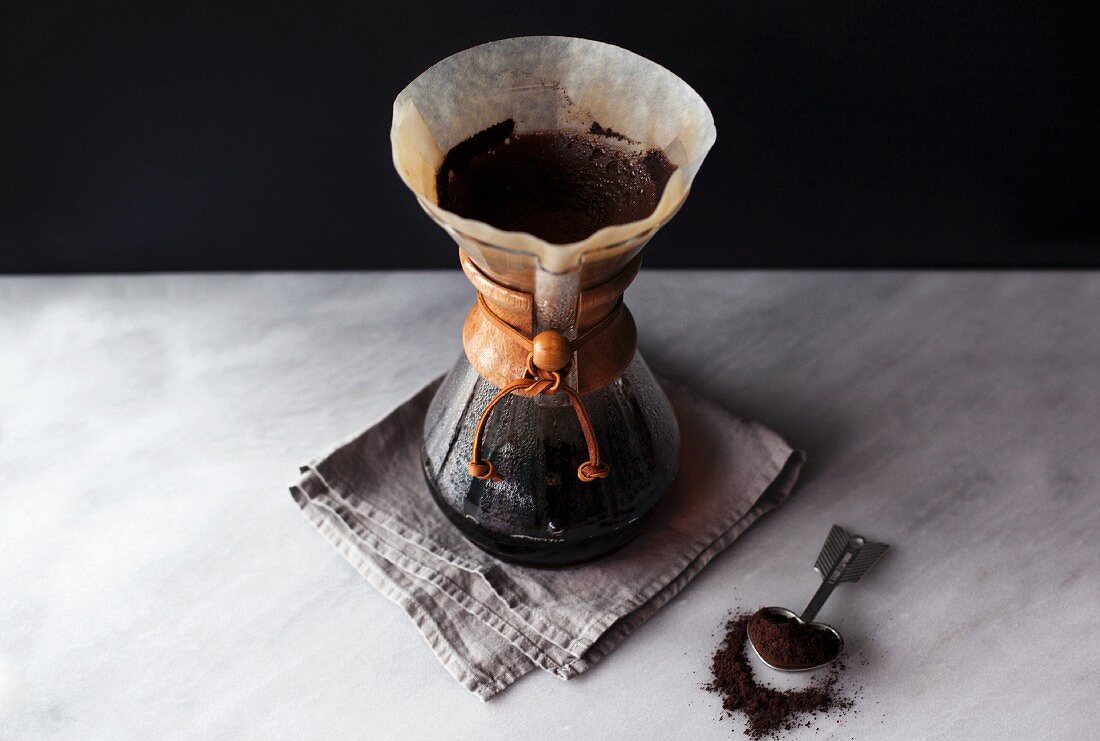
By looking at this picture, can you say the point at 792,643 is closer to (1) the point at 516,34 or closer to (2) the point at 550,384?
(2) the point at 550,384

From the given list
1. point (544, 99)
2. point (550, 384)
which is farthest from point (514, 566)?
point (544, 99)


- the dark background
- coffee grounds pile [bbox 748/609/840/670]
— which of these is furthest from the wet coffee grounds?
coffee grounds pile [bbox 748/609/840/670]

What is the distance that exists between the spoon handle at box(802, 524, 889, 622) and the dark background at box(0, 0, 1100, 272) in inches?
13.7

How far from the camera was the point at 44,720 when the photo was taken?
2.60ft

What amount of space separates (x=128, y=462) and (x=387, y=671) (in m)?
0.32

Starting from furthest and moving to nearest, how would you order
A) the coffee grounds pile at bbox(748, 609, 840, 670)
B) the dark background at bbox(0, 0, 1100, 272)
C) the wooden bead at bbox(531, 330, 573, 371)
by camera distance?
the dark background at bbox(0, 0, 1100, 272) → the coffee grounds pile at bbox(748, 609, 840, 670) → the wooden bead at bbox(531, 330, 573, 371)

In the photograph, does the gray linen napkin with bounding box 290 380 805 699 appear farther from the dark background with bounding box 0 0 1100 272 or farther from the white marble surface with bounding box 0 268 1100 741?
the dark background with bounding box 0 0 1100 272

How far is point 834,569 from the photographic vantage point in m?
0.86

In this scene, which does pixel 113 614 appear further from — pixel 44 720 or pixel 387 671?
pixel 387 671

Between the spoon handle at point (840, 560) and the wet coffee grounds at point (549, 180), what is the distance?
33cm

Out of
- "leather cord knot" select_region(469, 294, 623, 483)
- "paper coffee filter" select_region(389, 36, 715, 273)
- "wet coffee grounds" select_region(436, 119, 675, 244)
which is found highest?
"paper coffee filter" select_region(389, 36, 715, 273)

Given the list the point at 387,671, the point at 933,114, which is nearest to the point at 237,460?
the point at 387,671

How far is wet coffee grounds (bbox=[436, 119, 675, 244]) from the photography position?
751mm

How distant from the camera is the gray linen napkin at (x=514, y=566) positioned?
0.82 metres
